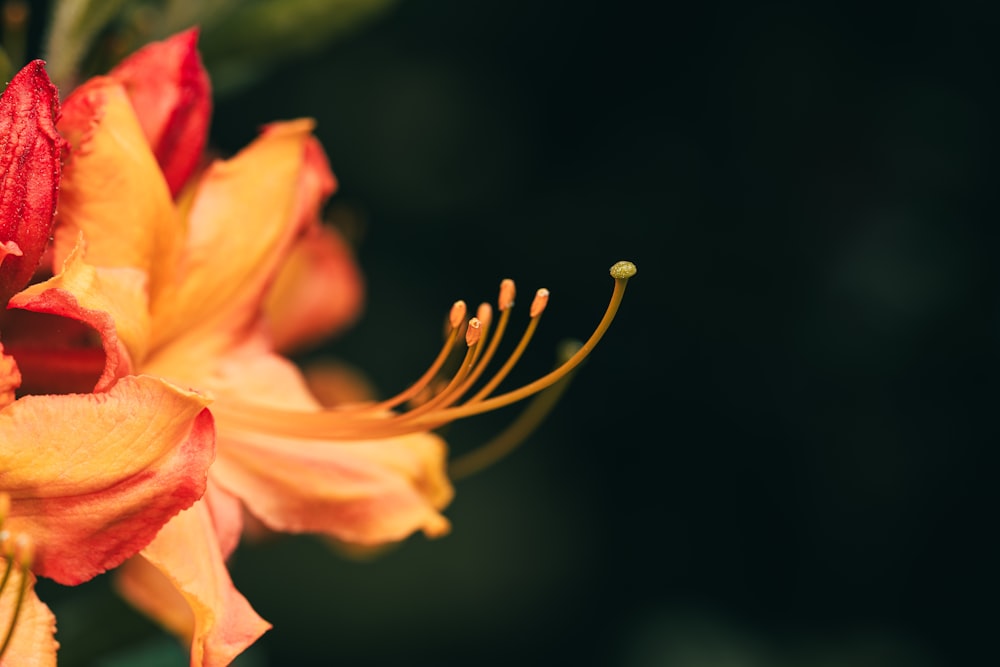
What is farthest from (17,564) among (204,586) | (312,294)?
(312,294)

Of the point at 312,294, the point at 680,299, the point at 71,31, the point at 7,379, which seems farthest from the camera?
the point at 680,299

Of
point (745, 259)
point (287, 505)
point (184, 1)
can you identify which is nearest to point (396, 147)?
point (745, 259)

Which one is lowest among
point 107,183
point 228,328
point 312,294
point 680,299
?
point 680,299

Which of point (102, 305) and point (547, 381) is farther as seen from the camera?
point (547, 381)

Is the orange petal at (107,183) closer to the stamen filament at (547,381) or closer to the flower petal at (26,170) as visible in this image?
the flower petal at (26,170)

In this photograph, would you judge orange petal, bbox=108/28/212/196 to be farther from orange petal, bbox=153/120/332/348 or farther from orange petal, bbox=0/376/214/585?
orange petal, bbox=0/376/214/585

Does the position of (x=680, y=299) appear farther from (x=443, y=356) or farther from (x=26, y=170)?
(x=26, y=170)

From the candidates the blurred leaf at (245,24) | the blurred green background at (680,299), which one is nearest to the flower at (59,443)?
the blurred leaf at (245,24)
